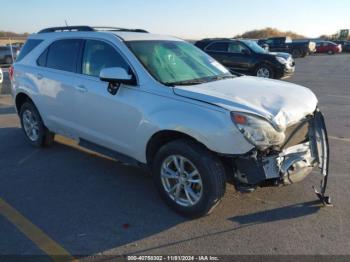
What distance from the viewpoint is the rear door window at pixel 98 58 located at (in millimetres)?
4538

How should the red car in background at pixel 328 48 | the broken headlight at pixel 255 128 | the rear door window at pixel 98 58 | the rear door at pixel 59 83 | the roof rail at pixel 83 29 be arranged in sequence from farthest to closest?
the red car in background at pixel 328 48 → the roof rail at pixel 83 29 → the rear door at pixel 59 83 → the rear door window at pixel 98 58 → the broken headlight at pixel 255 128

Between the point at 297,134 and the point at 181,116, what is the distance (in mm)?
1235

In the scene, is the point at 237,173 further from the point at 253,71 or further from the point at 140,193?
the point at 253,71

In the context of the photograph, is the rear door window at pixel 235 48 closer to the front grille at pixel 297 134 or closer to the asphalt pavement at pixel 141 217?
the asphalt pavement at pixel 141 217

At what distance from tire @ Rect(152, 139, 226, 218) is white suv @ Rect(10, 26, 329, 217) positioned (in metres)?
0.01

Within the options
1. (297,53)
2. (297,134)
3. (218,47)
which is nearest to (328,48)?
(297,53)

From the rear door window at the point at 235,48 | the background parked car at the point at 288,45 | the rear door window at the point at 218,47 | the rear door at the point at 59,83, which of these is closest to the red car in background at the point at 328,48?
the background parked car at the point at 288,45

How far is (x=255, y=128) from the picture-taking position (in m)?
3.41

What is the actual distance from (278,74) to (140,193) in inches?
473

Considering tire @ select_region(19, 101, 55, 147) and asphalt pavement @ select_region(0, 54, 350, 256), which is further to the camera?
tire @ select_region(19, 101, 55, 147)

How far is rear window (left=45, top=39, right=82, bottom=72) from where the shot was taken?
5176 millimetres

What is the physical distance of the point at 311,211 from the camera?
158 inches

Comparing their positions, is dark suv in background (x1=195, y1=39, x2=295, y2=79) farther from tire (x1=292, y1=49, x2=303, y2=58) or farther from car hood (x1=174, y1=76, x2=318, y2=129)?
tire (x1=292, y1=49, x2=303, y2=58)

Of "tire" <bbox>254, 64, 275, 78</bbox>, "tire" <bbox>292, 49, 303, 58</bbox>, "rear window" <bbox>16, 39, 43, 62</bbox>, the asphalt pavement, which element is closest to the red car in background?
"tire" <bbox>292, 49, 303, 58</bbox>
